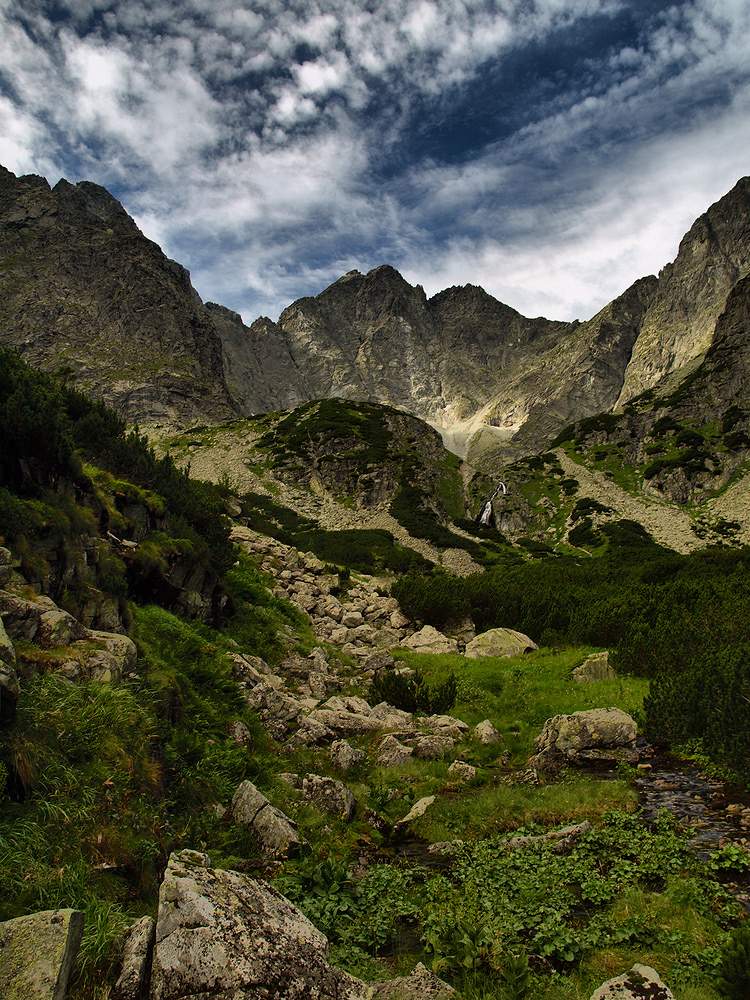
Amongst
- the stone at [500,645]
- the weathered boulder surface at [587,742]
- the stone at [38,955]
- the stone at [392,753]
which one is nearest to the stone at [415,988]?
the stone at [38,955]

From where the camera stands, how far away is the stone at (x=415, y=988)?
12.3 feet

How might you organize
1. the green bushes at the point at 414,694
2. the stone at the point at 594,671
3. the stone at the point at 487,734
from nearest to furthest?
the stone at the point at 487,734 < the green bushes at the point at 414,694 < the stone at the point at 594,671

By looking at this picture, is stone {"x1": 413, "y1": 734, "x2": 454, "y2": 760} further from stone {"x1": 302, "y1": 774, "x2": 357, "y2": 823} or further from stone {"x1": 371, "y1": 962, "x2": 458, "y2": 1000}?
stone {"x1": 371, "y1": 962, "x2": 458, "y2": 1000}

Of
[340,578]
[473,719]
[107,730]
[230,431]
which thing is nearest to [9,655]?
[107,730]

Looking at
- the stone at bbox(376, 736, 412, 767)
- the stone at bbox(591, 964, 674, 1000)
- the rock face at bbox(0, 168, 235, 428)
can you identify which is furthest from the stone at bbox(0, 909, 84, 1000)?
the rock face at bbox(0, 168, 235, 428)

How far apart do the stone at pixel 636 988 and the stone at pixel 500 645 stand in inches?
562

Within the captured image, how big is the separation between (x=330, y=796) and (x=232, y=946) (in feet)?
15.1

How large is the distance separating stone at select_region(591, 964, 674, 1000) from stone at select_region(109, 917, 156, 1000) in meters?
3.25

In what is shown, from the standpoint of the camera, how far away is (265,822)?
244 inches

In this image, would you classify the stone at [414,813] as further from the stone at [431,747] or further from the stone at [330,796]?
the stone at [431,747]

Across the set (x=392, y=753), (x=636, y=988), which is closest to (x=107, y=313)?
(x=392, y=753)

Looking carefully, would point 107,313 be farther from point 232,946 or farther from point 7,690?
point 232,946

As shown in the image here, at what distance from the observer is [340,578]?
2808 cm

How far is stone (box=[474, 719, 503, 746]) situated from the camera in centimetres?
1081
